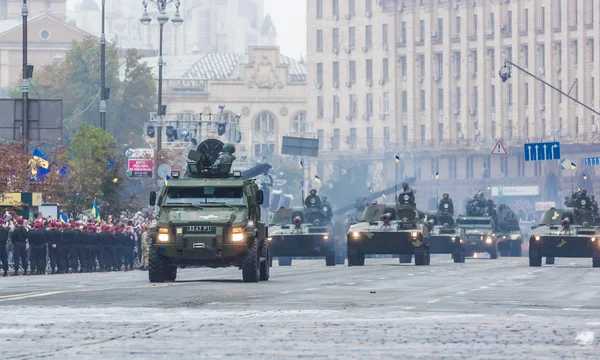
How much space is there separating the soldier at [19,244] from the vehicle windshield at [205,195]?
29.3 ft

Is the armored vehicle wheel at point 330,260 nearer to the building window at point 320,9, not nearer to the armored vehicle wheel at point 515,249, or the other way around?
the armored vehicle wheel at point 515,249

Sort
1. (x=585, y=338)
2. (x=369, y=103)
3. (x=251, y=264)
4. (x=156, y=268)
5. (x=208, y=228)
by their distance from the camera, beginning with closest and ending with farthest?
(x=585, y=338)
(x=208, y=228)
(x=251, y=264)
(x=156, y=268)
(x=369, y=103)

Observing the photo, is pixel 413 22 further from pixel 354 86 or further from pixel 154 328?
pixel 154 328

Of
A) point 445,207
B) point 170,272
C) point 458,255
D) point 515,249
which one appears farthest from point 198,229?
point 515,249

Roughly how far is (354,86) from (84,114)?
28542mm

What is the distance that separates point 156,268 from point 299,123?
442ft

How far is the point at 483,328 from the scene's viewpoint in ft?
57.0

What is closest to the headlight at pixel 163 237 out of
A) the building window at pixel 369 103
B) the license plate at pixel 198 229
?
the license plate at pixel 198 229

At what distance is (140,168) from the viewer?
7388 centimetres

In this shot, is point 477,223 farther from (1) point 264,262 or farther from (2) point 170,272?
(2) point 170,272

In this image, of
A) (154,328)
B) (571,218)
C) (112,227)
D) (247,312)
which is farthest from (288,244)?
(154,328)

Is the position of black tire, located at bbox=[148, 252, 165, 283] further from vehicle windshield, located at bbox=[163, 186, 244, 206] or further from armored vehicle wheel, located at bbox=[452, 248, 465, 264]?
armored vehicle wheel, located at bbox=[452, 248, 465, 264]

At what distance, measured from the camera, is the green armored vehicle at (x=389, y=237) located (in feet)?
161

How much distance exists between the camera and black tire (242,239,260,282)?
32031 mm
